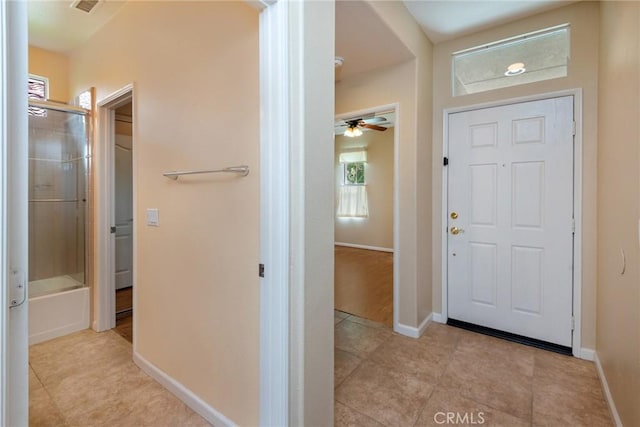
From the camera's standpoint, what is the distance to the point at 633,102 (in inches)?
56.5

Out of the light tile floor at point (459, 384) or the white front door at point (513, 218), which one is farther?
the white front door at point (513, 218)

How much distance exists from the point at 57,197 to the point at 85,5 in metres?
1.78

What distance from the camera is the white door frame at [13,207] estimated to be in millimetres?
567

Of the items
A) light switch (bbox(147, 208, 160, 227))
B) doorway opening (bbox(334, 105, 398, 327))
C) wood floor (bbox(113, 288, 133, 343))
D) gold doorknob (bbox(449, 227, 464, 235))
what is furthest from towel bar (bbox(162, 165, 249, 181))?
doorway opening (bbox(334, 105, 398, 327))

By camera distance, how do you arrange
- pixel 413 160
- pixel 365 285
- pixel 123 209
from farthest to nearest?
pixel 365 285 → pixel 123 209 → pixel 413 160

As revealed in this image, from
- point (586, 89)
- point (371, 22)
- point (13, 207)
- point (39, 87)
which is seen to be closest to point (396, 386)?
point (13, 207)

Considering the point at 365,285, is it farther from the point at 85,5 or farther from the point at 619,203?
the point at 85,5

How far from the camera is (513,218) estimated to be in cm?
260

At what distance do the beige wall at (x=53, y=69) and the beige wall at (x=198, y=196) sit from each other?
55.7 inches

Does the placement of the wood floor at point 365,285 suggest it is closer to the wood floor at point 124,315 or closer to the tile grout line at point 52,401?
the wood floor at point 124,315

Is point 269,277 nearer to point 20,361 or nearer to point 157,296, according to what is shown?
point 20,361

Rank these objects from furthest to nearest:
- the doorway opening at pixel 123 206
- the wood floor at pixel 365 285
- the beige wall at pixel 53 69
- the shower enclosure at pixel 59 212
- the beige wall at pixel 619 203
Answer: the doorway opening at pixel 123 206, the wood floor at pixel 365 285, the beige wall at pixel 53 69, the shower enclosure at pixel 59 212, the beige wall at pixel 619 203

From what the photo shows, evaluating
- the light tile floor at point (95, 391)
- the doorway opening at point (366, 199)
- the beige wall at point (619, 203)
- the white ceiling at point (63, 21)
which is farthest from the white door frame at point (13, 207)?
the doorway opening at point (366, 199)

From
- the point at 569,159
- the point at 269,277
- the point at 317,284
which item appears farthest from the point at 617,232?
the point at 269,277
